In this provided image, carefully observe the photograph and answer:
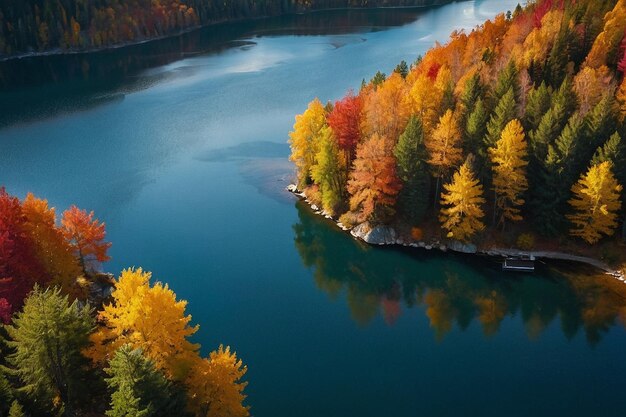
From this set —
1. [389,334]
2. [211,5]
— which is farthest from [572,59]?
[211,5]

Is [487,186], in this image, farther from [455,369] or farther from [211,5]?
[211,5]

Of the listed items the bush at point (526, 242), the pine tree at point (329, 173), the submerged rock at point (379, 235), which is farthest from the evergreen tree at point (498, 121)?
the pine tree at point (329, 173)

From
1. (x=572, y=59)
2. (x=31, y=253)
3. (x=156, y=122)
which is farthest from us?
(x=156, y=122)

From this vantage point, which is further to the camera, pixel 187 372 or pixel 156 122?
pixel 156 122

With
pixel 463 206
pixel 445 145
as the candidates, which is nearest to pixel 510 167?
pixel 463 206

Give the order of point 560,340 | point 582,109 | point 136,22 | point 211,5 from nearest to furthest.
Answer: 1. point 560,340
2. point 582,109
3. point 136,22
4. point 211,5

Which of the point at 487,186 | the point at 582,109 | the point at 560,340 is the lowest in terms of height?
the point at 560,340

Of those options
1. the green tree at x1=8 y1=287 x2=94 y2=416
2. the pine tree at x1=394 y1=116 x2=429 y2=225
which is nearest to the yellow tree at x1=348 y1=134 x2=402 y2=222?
the pine tree at x1=394 y1=116 x2=429 y2=225

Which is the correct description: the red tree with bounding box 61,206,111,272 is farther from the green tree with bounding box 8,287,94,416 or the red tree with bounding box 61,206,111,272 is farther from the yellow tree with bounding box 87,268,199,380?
the yellow tree with bounding box 87,268,199,380
